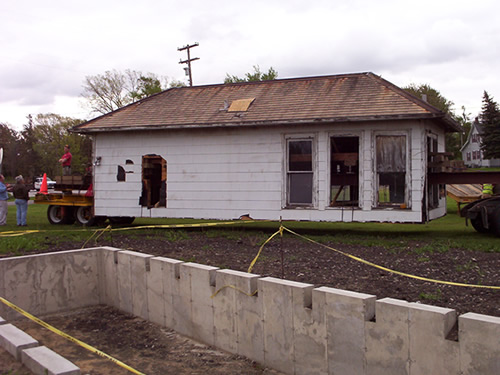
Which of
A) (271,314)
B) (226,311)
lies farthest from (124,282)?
(271,314)

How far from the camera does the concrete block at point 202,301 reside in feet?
24.1

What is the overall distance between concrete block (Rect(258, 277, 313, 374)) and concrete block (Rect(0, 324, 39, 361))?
105 inches

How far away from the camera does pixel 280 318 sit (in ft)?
20.8

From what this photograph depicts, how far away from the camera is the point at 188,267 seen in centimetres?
774

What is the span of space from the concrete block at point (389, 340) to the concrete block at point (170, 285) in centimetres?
344

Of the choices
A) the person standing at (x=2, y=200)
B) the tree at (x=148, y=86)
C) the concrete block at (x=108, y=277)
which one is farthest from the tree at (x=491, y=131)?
the concrete block at (x=108, y=277)

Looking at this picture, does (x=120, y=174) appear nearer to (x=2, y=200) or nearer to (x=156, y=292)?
(x=2, y=200)

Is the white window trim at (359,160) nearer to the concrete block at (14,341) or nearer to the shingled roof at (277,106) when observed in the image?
the shingled roof at (277,106)

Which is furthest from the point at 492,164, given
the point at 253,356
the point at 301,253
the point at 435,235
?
the point at 253,356

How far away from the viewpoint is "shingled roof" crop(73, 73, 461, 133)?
42.4 feet

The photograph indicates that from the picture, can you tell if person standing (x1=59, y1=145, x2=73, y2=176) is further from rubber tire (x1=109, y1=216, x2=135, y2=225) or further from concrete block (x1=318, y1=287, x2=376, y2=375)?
concrete block (x1=318, y1=287, x2=376, y2=375)

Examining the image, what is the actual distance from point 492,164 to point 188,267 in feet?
211

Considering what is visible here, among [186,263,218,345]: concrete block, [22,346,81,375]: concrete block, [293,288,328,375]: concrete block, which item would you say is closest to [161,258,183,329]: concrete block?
[186,263,218,345]: concrete block

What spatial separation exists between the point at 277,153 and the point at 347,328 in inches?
341
